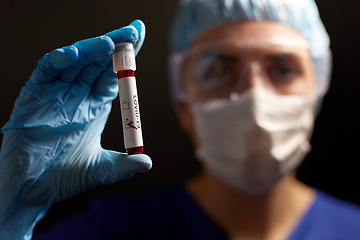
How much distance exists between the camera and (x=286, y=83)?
1230 millimetres

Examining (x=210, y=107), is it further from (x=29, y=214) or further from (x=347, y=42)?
(x=347, y=42)

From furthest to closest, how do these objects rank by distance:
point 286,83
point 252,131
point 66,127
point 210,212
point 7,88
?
point 210,212 → point 286,83 → point 252,131 → point 7,88 → point 66,127

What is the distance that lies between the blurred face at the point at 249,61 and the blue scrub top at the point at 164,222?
0.54 metres

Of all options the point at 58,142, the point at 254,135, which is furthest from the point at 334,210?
the point at 58,142

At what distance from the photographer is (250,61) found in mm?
1201

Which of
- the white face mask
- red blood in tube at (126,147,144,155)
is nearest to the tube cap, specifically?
red blood in tube at (126,147,144,155)

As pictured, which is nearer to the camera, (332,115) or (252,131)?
(252,131)

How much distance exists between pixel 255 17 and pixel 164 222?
95 cm

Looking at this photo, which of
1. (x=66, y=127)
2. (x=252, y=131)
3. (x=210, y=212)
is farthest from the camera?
(x=210, y=212)

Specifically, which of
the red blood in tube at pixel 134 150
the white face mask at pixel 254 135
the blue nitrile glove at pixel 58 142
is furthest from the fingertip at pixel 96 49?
the white face mask at pixel 254 135

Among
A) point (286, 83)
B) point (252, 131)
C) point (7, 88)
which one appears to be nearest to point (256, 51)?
point (286, 83)

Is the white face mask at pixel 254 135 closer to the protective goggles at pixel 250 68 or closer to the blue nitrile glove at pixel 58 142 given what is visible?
the protective goggles at pixel 250 68

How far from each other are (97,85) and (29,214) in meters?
0.34

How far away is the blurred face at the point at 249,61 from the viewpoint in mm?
1188
